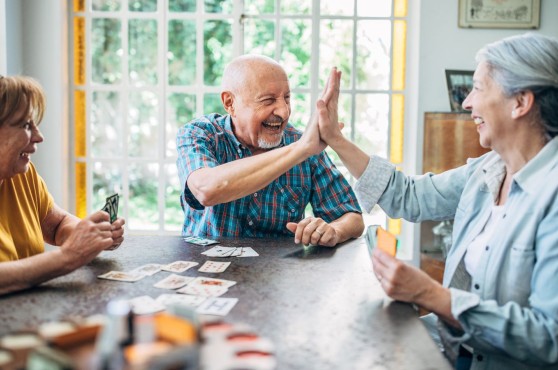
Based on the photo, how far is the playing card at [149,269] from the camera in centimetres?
171

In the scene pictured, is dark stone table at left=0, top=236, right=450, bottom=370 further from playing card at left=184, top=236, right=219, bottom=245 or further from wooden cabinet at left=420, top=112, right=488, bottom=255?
wooden cabinet at left=420, top=112, right=488, bottom=255

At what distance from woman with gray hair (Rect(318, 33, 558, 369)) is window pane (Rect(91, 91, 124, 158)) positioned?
3081mm

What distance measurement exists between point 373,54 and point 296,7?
650 millimetres

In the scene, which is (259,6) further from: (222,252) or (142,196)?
(222,252)

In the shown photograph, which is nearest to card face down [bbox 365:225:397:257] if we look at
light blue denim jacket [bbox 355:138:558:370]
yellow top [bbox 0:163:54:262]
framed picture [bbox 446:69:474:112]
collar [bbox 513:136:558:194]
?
light blue denim jacket [bbox 355:138:558:370]

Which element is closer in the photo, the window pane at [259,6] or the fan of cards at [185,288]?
the fan of cards at [185,288]

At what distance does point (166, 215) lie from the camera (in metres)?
4.45

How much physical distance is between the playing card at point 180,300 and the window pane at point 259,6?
318 cm

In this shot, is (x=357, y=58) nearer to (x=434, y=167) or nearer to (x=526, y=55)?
(x=434, y=167)

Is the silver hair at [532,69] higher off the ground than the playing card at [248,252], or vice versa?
the silver hair at [532,69]

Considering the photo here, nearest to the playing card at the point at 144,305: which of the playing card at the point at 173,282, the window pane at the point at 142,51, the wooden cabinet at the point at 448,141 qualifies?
the playing card at the point at 173,282

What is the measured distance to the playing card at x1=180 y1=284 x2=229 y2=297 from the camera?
4.92 feet

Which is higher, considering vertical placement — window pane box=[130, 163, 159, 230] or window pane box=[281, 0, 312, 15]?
Answer: window pane box=[281, 0, 312, 15]

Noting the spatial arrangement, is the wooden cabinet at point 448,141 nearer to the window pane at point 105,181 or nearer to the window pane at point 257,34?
the window pane at point 257,34
